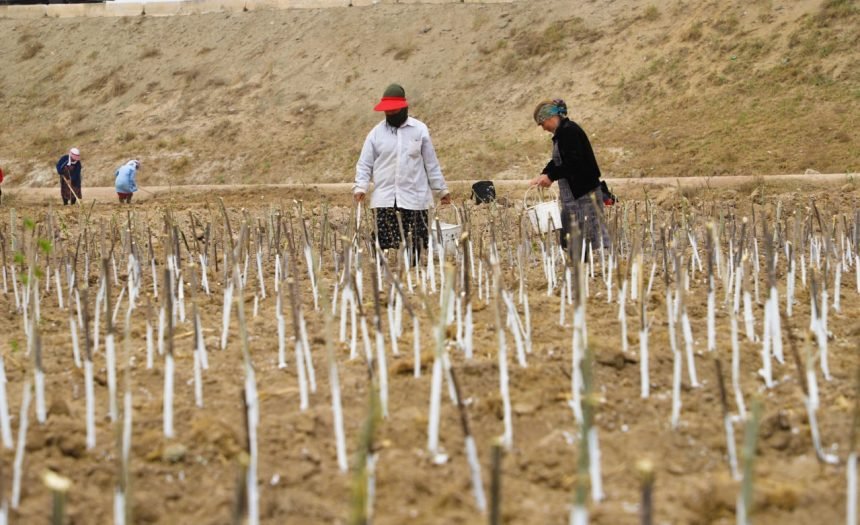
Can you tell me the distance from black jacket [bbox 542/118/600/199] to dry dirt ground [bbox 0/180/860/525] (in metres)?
1.91

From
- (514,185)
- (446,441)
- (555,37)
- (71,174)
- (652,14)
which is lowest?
(446,441)

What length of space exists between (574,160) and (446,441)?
309 centimetres

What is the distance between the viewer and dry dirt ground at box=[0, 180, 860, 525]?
6.65 ft

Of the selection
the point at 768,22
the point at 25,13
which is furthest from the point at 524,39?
the point at 25,13

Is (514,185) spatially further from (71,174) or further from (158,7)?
(158,7)

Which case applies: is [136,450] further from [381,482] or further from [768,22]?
[768,22]

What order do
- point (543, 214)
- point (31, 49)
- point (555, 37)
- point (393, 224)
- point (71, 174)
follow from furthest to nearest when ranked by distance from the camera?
1. point (31, 49)
2. point (555, 37)
3. point (71, 174)
4. point (393, 224)
5. point (543, 214)

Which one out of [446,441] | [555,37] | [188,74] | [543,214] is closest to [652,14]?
[555,37]

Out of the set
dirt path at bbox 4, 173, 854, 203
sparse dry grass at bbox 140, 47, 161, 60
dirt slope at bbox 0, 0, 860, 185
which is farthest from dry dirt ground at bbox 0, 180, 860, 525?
sparse dry grass at bbox 140, 47, 161, 60

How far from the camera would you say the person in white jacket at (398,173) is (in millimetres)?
5047

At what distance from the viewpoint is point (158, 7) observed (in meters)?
26.9

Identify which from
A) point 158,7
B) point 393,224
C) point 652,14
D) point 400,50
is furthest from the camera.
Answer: point 158,7

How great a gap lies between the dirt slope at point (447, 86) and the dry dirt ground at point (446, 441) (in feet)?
31.5

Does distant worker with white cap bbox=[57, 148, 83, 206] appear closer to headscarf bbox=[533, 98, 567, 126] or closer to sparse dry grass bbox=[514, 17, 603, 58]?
headscarf bbox=[533, 98, 567, 126]
